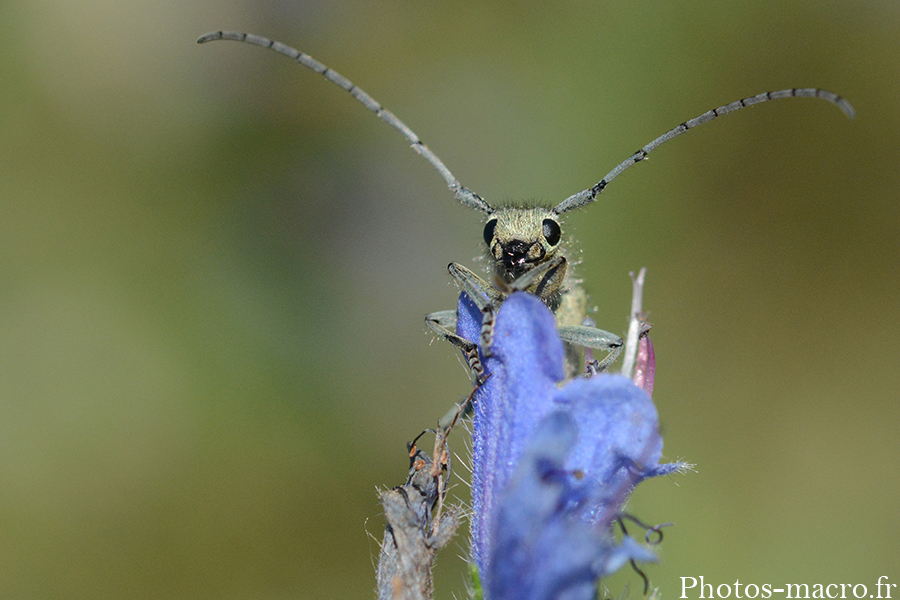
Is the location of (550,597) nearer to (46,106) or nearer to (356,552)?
(356,552)

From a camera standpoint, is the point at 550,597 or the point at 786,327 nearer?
the point at 550,597

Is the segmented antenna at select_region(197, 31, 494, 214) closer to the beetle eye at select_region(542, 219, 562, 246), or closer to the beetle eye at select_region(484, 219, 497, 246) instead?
the beetle eye at select_region(484, 219, 497, 246)

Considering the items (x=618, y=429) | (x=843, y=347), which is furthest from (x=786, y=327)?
(x=618, y=429)

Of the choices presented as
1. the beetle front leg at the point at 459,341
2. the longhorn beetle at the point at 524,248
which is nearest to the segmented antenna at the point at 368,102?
the longhorn beetle at the point at 524,248

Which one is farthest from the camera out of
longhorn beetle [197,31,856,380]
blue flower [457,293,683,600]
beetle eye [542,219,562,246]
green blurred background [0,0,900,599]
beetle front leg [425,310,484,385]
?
green blurred background [0,0,900,599]

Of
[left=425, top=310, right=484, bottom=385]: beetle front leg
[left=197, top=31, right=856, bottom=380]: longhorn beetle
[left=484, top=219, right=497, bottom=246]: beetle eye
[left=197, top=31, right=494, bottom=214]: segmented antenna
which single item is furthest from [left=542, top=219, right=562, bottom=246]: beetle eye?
[left=425, top=310, right=484, bottom=385]: beetle front leg

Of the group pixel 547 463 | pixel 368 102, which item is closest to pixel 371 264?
pixel 368 102
